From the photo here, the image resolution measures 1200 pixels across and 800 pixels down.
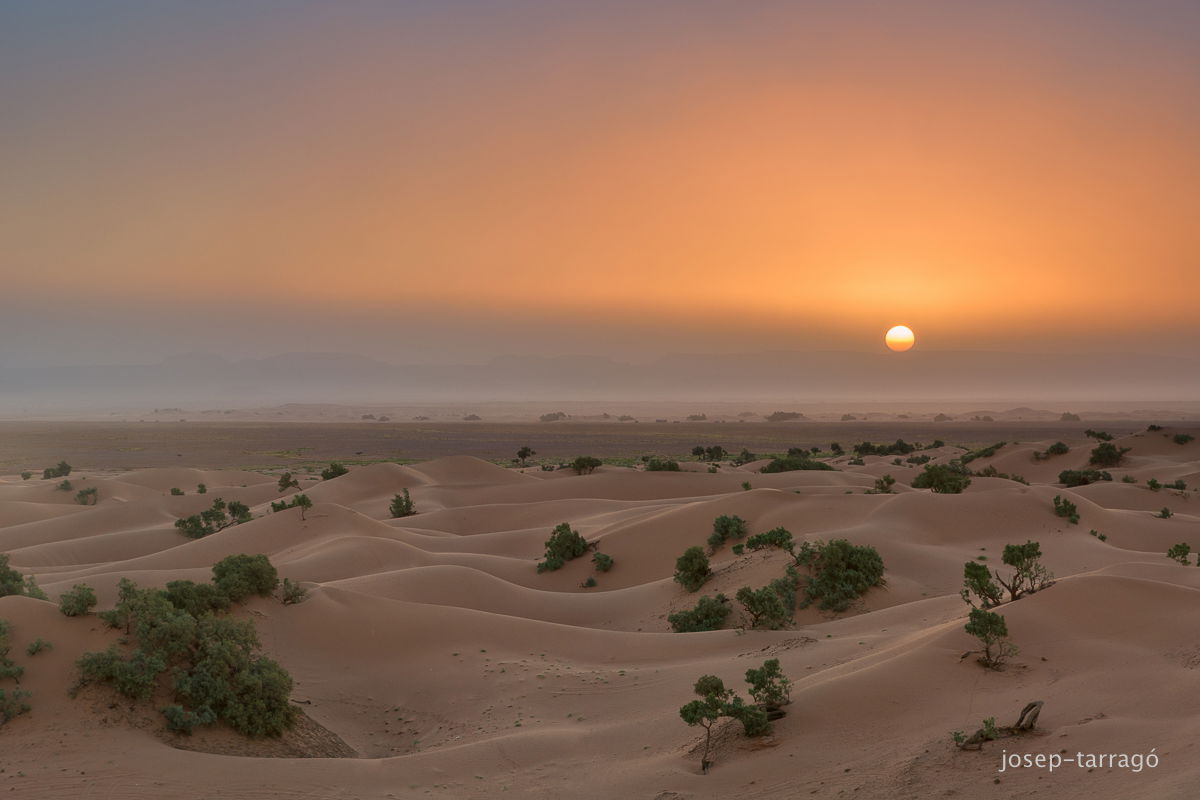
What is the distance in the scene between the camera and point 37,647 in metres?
10.5

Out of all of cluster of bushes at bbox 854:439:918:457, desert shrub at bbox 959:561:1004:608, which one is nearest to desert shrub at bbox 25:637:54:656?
desert shrub at bbox 959:561:1004:608

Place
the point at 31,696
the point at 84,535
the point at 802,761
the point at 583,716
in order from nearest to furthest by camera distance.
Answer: the point at 802,761 → the point at 31,696 → the point at 583,716 → the point at 84,535

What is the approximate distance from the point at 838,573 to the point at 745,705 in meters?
8.99

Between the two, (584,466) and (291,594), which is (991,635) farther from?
(584,466)

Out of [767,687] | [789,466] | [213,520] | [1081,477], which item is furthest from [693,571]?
[1081,477]

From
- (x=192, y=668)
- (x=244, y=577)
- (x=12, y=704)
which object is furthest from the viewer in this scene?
(x=244, y=577)

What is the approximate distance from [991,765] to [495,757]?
18.8 ft

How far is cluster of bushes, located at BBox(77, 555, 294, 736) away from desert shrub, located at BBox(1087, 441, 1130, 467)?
4948 centimetres

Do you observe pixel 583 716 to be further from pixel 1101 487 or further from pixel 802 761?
pixel 1101 487

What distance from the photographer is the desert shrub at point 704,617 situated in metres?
17.2

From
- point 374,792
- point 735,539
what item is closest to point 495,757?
point 374,792

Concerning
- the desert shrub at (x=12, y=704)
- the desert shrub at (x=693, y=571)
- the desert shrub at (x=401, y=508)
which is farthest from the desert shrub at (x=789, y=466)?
the desert shrub at (x=12, y=704)

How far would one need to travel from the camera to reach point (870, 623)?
15375 millimetres

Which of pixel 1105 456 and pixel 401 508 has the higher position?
pixel 1105 456
